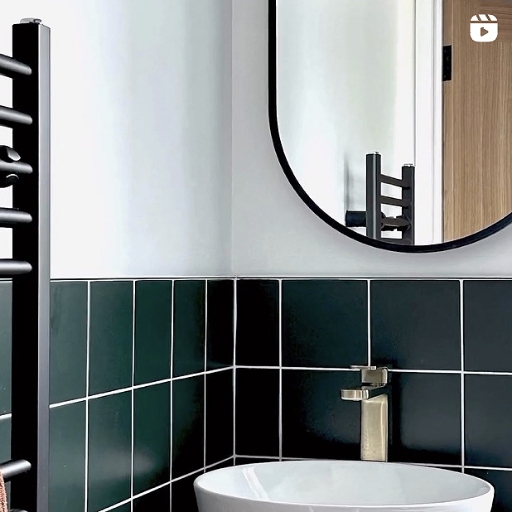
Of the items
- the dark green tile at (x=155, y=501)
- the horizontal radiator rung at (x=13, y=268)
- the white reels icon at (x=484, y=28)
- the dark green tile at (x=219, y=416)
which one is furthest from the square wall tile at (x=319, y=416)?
the horizontal radiator rung at (x=13, y=268)

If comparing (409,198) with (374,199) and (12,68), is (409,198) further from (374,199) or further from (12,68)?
(12,68)

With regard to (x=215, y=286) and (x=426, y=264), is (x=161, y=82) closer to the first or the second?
(x=215, y=286)

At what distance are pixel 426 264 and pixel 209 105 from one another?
54 cm

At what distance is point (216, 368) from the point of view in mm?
2049

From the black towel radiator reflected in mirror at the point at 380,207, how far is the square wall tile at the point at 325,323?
0.12 metres

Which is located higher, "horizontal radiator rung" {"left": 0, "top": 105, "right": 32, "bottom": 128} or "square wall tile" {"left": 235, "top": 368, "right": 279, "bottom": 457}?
"horizontal radiator rung" {"left": 0, "top": 105, "right": 32, "bottom": 128}

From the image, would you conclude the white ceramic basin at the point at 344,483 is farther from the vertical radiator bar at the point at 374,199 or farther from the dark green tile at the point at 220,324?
the vertical radiator bar at the point at 374,199

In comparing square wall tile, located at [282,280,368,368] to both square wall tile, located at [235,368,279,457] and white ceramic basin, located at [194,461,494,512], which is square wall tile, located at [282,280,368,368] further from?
white ceramic basin, located at [194,461,494,512]

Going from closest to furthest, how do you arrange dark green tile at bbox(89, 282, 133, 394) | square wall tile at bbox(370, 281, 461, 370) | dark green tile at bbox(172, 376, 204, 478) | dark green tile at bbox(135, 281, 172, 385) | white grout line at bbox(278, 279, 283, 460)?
1. dark green tile at bbox(89, 282, 133, 394)
2. dark green tile at bbox(135, 281, 172, 385)
3. dark green tile at bbox(172, 376, 204, 478)
4. square wall tile at bbox(370, 281, 461, 370)
5. white grout line at bbox(278, 279, 283, 460)

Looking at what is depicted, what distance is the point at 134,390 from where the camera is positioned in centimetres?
171

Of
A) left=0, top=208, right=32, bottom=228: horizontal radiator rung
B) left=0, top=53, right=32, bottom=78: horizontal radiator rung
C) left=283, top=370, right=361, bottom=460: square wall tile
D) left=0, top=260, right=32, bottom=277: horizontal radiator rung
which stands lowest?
left=283, top=370, right=361, bottom=460: square wall tile

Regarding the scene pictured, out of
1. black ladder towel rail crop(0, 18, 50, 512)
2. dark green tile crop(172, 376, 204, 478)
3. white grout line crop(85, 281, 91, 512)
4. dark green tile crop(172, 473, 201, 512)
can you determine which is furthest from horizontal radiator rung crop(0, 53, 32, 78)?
dark green tile crop(172, 473, 201, 512)

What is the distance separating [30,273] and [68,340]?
0.27m

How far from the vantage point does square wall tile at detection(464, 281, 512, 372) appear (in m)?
1.93
